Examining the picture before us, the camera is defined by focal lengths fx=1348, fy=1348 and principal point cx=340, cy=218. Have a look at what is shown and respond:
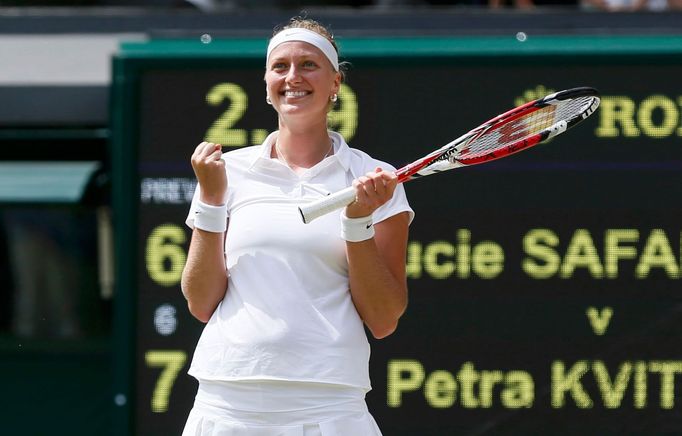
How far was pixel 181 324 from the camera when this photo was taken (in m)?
A: 4.05

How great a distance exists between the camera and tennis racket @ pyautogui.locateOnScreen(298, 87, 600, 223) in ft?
9.39

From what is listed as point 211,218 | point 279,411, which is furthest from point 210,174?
point 279,411

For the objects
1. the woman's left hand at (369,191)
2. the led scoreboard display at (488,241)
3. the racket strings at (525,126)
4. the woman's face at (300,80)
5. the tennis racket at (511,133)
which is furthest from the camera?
the led scoreboard display at (488,241)

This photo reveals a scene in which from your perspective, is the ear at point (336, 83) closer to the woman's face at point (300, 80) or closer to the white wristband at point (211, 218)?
the woman's face at point (300, 80)

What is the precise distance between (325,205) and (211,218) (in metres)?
0.23

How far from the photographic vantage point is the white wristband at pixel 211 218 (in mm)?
2643

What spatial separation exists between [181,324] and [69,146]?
194cm

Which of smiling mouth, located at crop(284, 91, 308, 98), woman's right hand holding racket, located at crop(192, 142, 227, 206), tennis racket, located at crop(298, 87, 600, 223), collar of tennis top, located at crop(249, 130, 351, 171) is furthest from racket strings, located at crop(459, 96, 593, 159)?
woman's right hand holding racket, located at crop(192, 142, 227, 206)

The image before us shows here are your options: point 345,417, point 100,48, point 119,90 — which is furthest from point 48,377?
point 345,417

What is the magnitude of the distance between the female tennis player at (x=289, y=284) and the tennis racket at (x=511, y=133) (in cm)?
8

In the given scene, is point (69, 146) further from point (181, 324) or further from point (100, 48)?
point (181, 324)

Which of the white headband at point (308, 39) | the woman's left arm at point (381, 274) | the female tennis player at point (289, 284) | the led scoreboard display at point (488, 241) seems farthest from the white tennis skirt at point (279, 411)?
the led scoreboard display at point (488, 241)

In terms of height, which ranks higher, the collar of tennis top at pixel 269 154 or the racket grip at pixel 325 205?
the collar of tennis top at pixel 269 154

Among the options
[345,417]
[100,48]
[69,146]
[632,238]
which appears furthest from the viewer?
[69,146]
